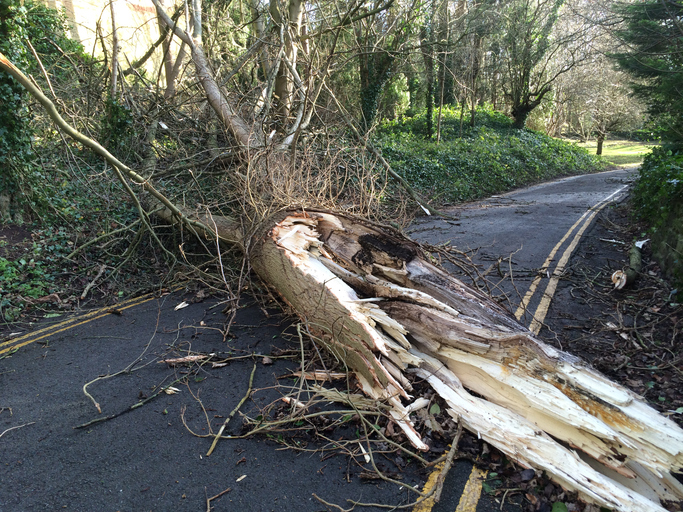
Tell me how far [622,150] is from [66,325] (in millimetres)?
46347

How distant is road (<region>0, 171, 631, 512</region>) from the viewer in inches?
110

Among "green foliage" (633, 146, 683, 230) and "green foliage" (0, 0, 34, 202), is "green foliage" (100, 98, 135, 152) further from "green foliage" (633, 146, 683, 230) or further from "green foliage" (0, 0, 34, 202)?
"green foliage" (633, 146, 683, 230)

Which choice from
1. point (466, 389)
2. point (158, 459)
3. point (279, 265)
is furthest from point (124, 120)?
point (466, 389)

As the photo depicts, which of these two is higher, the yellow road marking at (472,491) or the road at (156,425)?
the road at (156,425)

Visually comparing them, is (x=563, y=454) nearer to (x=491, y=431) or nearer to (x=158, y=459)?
(x=491, y=431)

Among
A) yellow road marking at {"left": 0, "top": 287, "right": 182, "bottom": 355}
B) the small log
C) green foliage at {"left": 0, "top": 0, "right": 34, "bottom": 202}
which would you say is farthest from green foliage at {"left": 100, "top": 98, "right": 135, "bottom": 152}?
the small log

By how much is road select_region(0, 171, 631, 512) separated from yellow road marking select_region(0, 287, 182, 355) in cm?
2

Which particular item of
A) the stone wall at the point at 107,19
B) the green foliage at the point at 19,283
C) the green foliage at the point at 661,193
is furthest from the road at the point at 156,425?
the stone wall at the point at 107,19

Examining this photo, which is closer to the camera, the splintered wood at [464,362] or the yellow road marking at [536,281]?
the splintered wood at [464,362]

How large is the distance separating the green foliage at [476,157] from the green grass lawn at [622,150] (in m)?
4.86

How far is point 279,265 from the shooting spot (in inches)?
202

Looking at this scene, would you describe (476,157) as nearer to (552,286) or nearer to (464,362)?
(552,286)

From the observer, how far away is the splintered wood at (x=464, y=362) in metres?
2.71

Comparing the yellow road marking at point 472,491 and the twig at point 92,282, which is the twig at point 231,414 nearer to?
the yellow road marking at point 472,491
